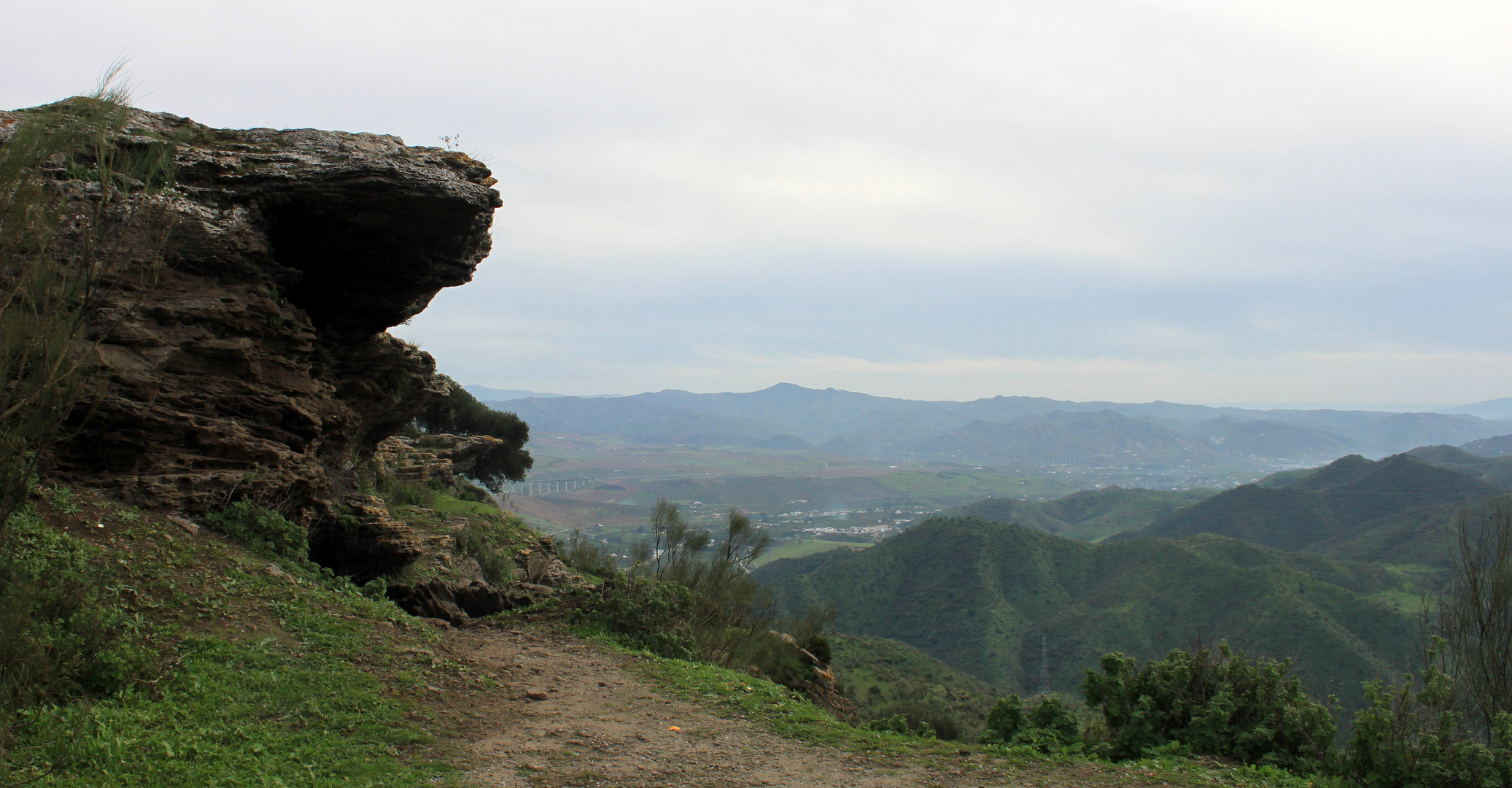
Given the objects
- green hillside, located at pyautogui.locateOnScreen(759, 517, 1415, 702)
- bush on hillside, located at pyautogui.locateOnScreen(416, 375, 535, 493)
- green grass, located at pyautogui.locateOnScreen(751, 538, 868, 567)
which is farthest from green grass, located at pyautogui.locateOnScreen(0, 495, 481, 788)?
green grass, located at pyautogui.locateOnScreen(751, 538, 868, 567)

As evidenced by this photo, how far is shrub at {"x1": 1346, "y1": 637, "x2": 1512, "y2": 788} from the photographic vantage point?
741 centimetres

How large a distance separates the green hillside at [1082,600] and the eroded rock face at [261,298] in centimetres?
4643

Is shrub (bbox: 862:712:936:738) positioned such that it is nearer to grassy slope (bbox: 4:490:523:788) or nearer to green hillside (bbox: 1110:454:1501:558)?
grassy slope (bbox: 4:490:523:788)

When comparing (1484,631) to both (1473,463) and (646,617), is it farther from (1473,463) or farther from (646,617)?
(1473,463)

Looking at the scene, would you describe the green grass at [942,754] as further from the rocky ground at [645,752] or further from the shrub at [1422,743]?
the shrub at [1422,743]

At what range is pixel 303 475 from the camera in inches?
543

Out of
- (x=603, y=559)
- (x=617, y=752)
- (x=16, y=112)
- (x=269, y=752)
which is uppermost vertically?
(x=16, y=112)

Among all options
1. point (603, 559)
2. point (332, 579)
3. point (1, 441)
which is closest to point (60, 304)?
point (1, 441)

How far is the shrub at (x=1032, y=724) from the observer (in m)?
9.44

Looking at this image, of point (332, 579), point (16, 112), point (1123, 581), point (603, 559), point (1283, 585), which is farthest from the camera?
point (1123, 581)

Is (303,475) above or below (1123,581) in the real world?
above

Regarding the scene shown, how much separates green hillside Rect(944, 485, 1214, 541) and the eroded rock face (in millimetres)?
132015

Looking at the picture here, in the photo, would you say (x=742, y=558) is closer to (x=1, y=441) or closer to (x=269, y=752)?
(x=269, y=752)

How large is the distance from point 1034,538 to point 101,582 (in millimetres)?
87585
